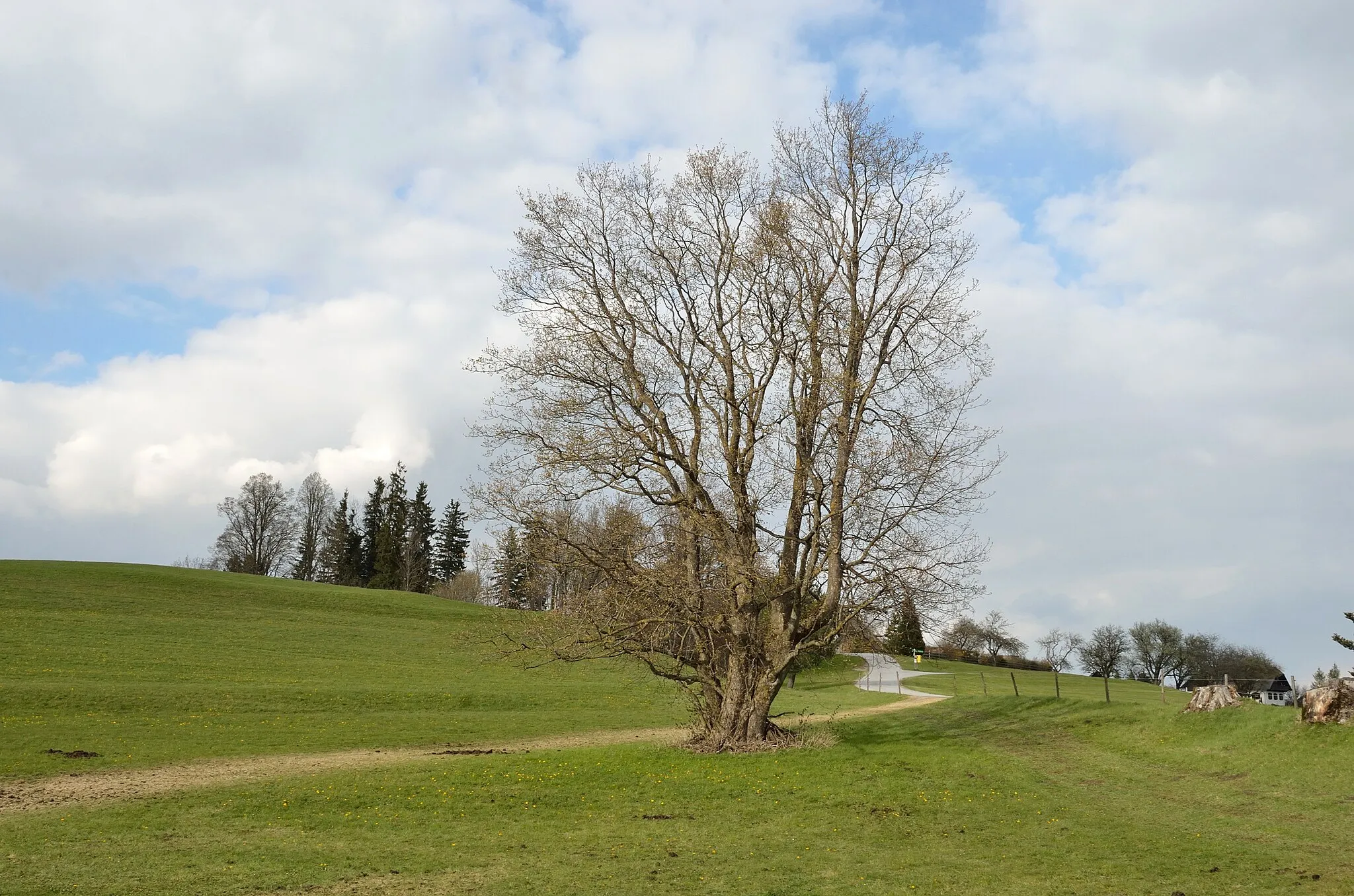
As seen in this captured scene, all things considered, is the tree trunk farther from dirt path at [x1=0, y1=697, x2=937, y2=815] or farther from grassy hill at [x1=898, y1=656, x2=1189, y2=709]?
grassy hill at [x1=898, y1=656, x2=1189, y2=709]

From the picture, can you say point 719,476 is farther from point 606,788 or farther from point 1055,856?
point 1055,856

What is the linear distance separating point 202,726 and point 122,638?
15.5m

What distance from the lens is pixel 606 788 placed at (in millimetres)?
18266

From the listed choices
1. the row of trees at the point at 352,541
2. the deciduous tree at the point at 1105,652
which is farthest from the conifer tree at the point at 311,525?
the deciduous tree at the point at 1105,652

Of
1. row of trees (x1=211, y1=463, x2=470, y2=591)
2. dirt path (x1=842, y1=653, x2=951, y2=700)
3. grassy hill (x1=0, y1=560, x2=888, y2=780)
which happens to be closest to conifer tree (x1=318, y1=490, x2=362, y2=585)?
row of trees (x1=211, y1=463, x2=470, y2=591)

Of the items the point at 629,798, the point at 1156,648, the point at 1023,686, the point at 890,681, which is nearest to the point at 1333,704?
the point at 629,798

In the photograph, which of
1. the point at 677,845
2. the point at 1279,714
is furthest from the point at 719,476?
the point at 1279,714

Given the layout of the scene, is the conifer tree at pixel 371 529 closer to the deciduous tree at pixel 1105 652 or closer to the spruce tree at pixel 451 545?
the spruce tree at pixel 451 545

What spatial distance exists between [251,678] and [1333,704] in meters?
33.8

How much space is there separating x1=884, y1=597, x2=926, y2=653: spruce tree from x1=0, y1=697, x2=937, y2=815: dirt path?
20.1 ft

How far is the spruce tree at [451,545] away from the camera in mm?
97875

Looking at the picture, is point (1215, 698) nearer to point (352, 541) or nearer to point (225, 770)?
point (225, 770)

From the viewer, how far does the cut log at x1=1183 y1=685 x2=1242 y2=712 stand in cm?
2344

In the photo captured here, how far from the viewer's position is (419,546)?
9419cm
